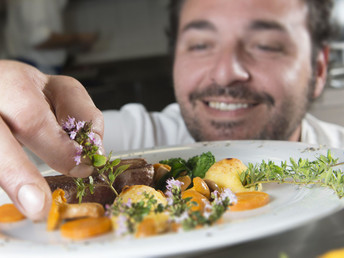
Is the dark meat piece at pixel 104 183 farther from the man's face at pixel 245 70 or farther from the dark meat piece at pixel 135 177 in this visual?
the man's face at pixel 245 70

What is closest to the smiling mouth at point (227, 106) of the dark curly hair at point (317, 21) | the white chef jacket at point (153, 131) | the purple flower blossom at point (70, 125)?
the white chef jacket at point (153, 131)

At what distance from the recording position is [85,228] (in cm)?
51

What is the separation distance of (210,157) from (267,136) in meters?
0.97

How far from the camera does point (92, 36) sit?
3.46m

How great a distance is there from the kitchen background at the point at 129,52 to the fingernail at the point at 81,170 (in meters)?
2.61

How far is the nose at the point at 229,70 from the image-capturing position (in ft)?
5.28

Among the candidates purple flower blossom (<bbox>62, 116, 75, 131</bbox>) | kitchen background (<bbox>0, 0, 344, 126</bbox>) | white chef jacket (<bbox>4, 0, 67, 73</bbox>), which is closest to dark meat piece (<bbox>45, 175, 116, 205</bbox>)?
purple flower blossom (<bbox>62, 116, 75, 131</bbox>)

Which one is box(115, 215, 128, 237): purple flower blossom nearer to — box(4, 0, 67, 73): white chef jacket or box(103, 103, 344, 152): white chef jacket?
box(103, 103, 344, 152): white chef jacket

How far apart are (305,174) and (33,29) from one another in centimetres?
311

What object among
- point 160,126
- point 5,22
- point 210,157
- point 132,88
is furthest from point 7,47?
point 210,157

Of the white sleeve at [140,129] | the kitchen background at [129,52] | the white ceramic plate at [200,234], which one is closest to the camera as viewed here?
the white ceramic plate at [200,234]

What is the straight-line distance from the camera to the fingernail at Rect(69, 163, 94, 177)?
0.59m

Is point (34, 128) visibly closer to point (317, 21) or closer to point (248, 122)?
point (248, 122)

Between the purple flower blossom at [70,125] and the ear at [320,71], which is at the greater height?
the purple flower blossom at [70,125]
